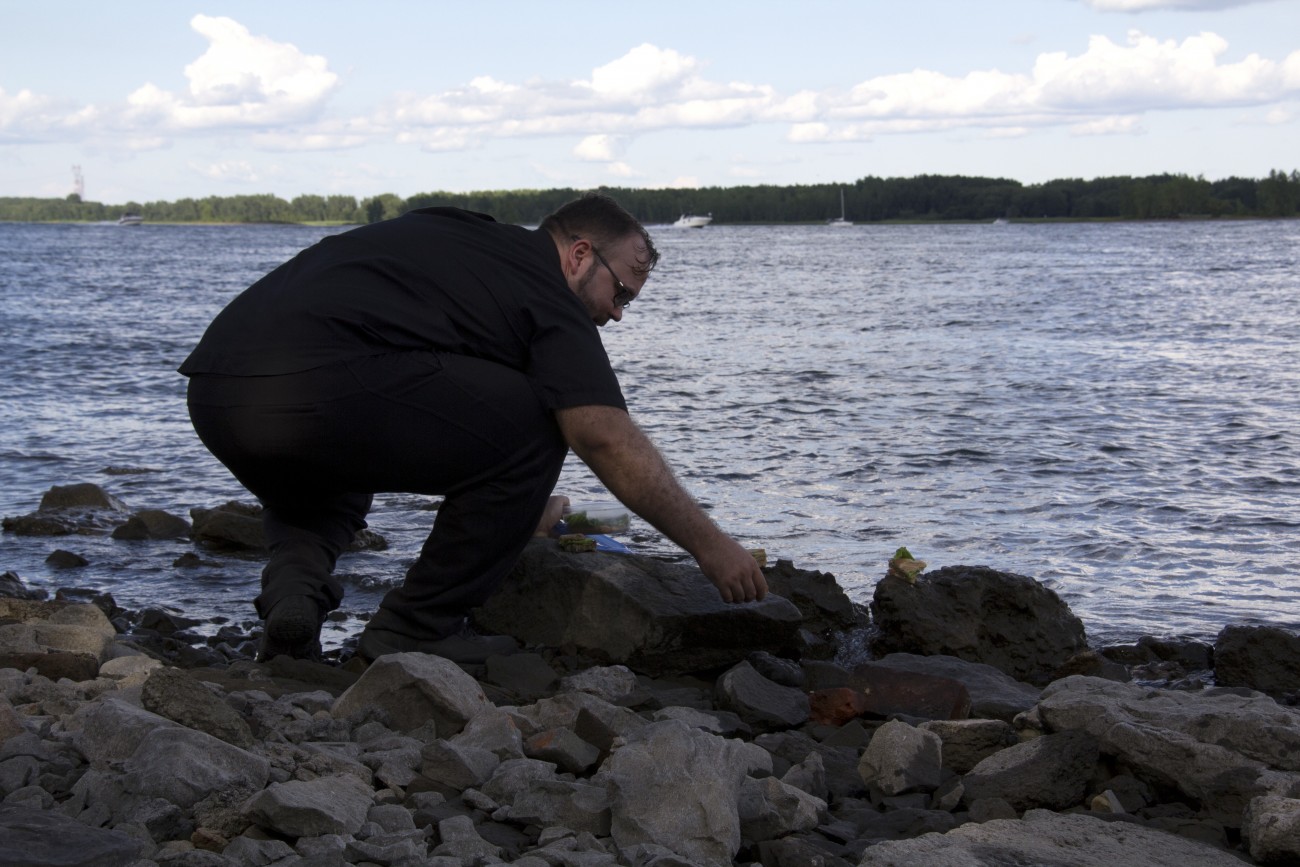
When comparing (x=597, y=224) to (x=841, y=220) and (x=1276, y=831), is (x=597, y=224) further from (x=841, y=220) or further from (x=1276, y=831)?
(x=841, y=220)

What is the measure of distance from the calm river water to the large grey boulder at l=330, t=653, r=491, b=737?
2.37 m

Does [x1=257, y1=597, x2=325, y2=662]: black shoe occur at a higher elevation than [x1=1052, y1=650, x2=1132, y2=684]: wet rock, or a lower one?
higher

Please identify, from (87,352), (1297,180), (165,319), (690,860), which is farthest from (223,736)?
(1297,180)

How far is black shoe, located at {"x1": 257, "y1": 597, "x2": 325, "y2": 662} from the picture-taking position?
13.9ft

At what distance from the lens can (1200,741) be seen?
3.39 meters

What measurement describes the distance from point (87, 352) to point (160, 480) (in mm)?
10350

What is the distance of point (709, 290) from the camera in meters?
37.2

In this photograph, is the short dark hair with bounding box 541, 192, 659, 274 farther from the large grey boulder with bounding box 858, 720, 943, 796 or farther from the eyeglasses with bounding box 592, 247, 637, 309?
the large grey boulder with bounding box 858, 720, 943, 796

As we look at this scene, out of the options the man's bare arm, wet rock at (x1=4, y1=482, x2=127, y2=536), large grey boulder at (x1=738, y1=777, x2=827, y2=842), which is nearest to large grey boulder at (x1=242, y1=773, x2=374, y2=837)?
large grey boulder at (x1=738, y1=777, x2=827, y2=842)

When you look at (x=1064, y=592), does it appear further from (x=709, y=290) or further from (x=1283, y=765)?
(x=709, y=290)

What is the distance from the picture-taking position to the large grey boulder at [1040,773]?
10.7 ft

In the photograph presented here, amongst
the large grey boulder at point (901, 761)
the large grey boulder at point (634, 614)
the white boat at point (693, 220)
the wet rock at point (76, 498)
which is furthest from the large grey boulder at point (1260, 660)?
the white boat at point (693, 220)

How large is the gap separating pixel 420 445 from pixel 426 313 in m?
0.40

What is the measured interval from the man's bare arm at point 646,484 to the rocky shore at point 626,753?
0.50m
